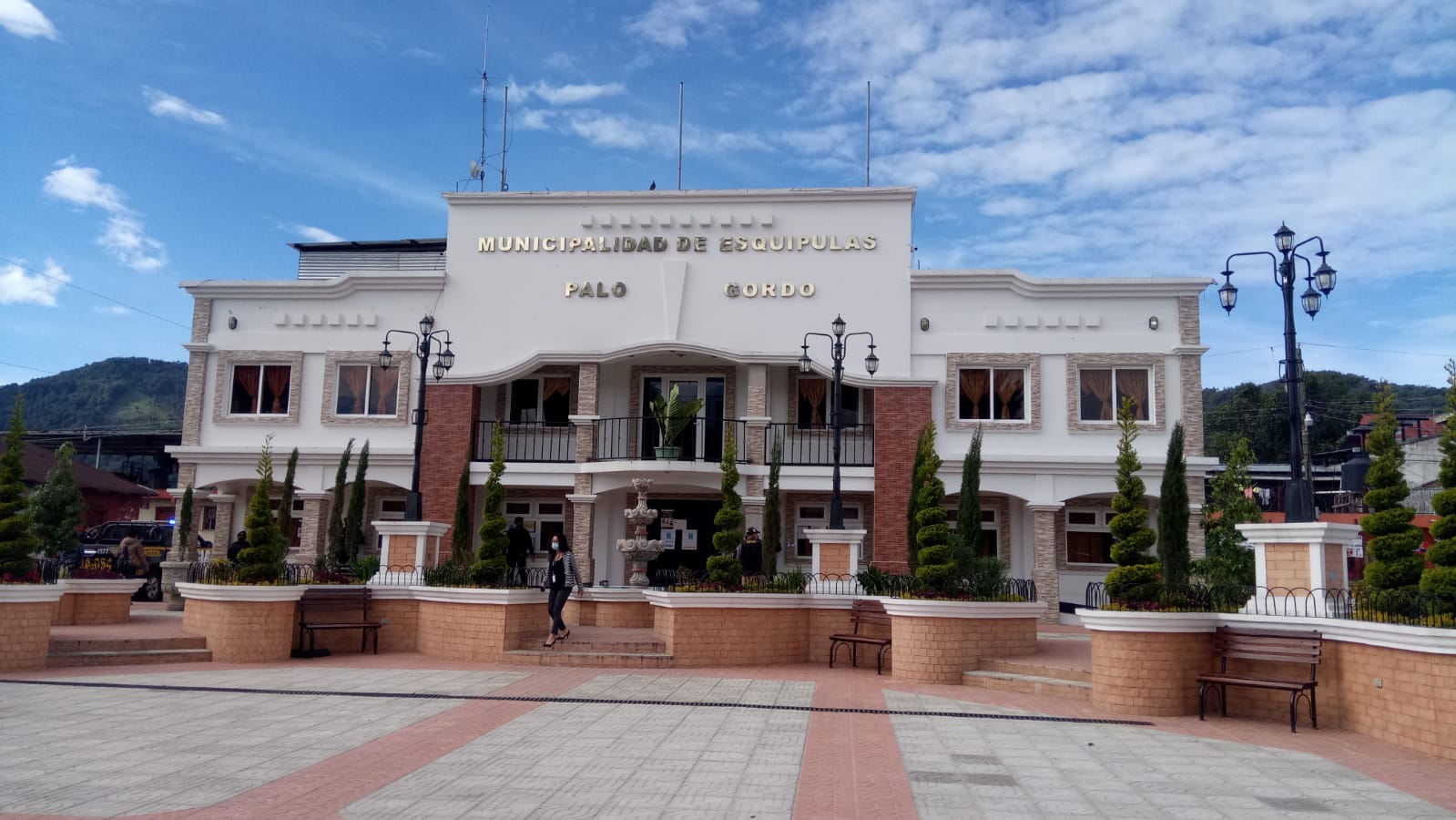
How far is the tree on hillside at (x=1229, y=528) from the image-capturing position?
62.6 ft

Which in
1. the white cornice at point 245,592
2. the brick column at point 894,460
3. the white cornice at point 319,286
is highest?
the white cornice at point 319,286

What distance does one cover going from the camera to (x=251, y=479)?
2348 centimetres

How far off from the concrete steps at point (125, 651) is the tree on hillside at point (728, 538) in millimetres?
7034

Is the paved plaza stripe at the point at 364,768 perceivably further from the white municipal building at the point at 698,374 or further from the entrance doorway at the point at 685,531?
the entrance doorway at the point at 685,531

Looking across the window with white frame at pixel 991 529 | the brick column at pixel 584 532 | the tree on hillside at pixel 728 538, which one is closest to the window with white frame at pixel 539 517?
the brick column at pixel 584 532

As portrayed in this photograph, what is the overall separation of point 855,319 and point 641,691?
12173 millimetres

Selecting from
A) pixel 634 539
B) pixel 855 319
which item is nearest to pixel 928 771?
pixel 634 539

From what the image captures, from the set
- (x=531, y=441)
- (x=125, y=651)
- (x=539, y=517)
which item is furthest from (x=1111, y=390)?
(x=125, y=651)

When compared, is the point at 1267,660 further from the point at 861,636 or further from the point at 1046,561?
the point at 1046,561

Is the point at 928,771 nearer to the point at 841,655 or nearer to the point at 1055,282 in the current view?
the point at 841,655

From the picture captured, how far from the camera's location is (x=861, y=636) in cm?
1423

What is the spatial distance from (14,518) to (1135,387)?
19.9 m

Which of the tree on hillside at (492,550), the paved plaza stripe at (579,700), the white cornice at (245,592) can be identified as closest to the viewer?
the paved plaza stripe at (579,700)

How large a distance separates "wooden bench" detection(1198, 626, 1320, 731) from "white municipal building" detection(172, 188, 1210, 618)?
34.1ft
